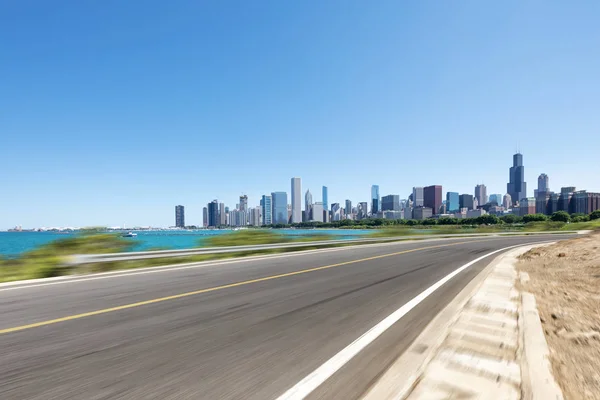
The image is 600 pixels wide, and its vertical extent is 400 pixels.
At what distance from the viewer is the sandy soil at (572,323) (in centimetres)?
279

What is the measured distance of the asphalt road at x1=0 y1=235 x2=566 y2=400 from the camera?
270cm

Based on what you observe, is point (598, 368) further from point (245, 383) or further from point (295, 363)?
point (245, 383)

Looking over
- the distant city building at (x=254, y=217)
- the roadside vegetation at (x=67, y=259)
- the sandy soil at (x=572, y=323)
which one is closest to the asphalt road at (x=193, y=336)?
the sandy soil at (x=572, y=323)

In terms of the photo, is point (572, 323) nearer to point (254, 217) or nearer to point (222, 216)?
point (254, 217)

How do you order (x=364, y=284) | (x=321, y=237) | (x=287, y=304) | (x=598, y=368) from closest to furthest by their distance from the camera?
1. (x=598, y=368)
2. (x=287, y=304)
3. (x=364, y=284)
4. (x=321, y=237)

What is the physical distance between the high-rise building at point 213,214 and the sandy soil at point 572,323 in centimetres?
17335

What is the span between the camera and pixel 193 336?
3871 millimetres

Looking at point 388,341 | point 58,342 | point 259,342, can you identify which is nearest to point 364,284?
point 388,341

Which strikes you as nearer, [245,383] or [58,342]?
[245,383]

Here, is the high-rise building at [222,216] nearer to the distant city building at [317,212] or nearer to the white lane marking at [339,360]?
the distant city building at [317,212]

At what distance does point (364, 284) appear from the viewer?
770cm

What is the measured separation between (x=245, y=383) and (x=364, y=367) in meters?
1.21

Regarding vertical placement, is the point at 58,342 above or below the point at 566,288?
above

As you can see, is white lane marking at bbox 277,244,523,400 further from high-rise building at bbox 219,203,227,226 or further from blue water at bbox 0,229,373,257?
high-rise building at bbox 219,203,227,226
